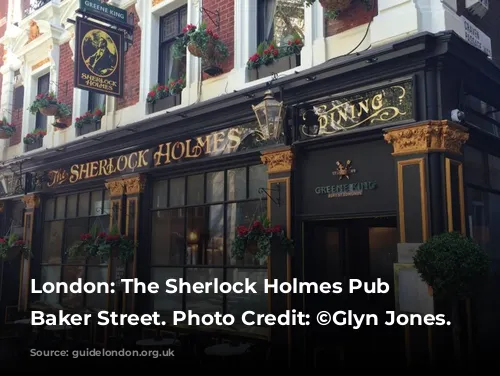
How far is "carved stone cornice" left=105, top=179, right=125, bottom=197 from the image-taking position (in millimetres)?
11578

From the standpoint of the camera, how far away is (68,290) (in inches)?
515

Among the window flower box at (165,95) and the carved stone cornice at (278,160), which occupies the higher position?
the window flower box at (165,95)

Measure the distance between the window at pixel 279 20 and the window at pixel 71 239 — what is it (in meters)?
5.43

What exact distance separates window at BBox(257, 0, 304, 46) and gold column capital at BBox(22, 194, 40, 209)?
803 cm

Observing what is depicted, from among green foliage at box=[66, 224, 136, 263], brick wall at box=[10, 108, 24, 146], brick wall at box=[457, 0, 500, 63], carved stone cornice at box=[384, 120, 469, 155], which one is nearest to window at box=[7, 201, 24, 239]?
brick wall at box=[10, 108, 24, 146]

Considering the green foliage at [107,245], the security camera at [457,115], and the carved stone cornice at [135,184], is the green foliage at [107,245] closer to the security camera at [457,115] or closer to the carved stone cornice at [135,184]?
the carved stone cornice at [135,184]

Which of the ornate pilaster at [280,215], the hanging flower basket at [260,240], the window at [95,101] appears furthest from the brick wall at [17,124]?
the hanging flower basket at [260,240]

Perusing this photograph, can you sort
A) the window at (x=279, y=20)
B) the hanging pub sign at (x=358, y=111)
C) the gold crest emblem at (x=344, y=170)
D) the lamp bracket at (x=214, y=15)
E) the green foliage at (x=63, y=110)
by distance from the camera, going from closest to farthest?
1. the hanging pub sign at (x=358, y=111)
2. the gold crest emblem at (x=344, y=170)
3. the window at (x=279, y=20)
4. the lamp bracket at (x=214, y=15)
5. the green foliage at (x=63, y=110)

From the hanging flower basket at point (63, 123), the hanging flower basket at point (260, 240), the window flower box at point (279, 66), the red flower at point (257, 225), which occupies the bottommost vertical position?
the hanging flower basket at point (260, 240)

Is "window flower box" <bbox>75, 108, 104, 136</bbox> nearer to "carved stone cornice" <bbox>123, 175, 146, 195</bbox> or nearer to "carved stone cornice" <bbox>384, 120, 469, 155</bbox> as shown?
"carved stone cornice" <bbox>123, 175, 146, 195</bbox>

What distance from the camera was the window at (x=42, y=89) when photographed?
50.2 feet

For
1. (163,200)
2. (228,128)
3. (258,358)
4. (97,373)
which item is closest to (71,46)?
(163,200)

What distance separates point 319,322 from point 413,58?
413cm

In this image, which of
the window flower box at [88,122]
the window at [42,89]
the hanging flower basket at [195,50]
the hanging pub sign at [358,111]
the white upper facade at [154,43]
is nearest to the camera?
the hanging pub sign at [358,111]
